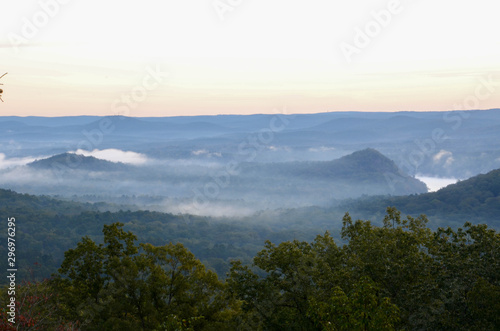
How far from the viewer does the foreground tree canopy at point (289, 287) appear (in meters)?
26.1

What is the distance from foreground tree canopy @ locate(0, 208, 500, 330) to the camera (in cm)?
2609

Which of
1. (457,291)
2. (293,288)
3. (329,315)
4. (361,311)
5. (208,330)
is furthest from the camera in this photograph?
(293,288)

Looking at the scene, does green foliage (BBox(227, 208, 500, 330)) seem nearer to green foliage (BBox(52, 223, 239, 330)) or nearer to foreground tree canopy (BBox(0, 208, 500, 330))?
foreground tree canopy (BBox(0, 208, 500, 330))

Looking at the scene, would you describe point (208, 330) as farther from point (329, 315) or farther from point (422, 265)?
point (422, 265)

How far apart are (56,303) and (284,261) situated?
18.3 metres

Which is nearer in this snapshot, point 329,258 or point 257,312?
point 257,312

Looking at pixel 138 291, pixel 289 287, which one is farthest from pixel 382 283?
pixel 138 291

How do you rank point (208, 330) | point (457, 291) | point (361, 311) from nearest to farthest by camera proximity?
point (361, 311), point (457, 291), point (208, 330)

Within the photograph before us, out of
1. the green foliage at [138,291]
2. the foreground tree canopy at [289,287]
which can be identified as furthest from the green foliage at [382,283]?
the green foliage at [138,291]

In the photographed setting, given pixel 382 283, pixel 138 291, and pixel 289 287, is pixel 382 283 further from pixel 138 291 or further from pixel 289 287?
pixel 138 291

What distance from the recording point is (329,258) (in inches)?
1417

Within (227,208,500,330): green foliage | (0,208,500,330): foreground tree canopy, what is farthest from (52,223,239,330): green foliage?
(227,208,500,330): green foliage

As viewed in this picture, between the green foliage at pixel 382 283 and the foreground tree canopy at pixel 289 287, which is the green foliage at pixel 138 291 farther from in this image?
the green foliage at pixel 382 283

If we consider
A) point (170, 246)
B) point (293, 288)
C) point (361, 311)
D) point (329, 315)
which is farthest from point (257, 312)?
point (361, 311)
